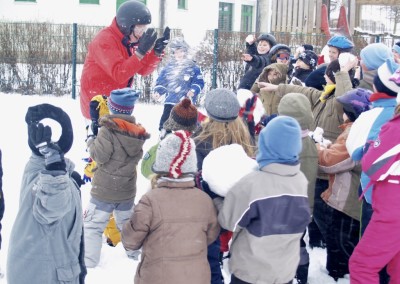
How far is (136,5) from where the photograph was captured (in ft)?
17.7

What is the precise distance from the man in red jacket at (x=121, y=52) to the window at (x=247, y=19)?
29.1 metres

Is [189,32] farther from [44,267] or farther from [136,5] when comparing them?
[44,267]

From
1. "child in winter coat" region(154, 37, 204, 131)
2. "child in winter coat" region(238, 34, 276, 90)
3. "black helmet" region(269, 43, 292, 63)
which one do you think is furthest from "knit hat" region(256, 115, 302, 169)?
"child in winter coat" region(154, 37, 204, 131)

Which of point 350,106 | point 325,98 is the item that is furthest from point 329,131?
point 350,106

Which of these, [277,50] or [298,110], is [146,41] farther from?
[277,50]

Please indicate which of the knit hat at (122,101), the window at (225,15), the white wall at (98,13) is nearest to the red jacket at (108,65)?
the knit hat at (122,101)

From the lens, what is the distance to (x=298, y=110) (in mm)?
4301

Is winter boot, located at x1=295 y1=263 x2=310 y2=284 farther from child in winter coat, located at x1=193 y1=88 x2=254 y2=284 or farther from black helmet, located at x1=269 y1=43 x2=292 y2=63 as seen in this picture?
black helmet, located at x1=269 y1=43 x2=292 y2=63

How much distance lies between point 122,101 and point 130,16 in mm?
1132

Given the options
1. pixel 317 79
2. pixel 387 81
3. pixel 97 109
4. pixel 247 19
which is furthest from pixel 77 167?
pixel 247 19

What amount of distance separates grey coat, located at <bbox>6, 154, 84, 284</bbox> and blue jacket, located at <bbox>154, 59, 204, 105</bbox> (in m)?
4.63

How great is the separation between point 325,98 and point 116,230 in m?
2.21

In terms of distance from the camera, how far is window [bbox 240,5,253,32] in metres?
33.9

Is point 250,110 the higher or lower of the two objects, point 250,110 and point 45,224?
the higher
